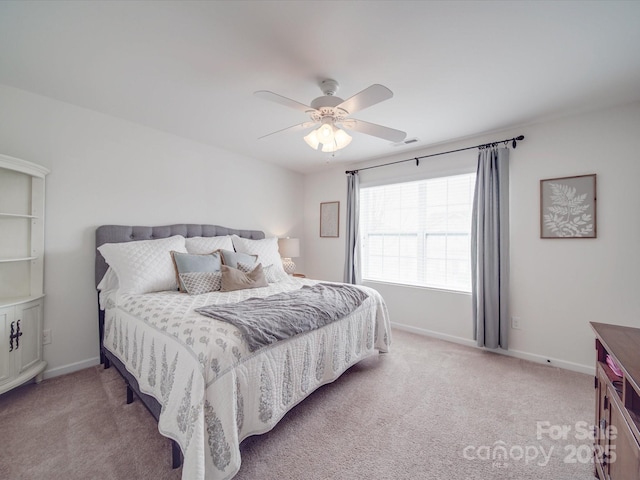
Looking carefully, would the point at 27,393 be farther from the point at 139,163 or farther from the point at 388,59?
the point at 388,59

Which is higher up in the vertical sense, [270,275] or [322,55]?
[322,55]

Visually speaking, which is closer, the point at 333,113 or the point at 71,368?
the point at 333,113

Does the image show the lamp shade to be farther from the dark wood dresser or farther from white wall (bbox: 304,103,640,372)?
the dark wood dresser

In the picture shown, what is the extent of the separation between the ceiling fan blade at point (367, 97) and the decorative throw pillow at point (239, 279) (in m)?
1.71

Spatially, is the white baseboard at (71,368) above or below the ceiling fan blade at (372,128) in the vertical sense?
below

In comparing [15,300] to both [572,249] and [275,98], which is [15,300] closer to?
[275,98]

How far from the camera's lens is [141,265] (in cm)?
230

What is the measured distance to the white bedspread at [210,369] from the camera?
1.21 metres

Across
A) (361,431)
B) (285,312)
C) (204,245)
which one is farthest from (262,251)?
(361,431)

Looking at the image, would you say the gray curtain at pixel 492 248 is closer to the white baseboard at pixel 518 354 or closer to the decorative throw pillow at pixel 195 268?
the white baseboard at pixel 518 354

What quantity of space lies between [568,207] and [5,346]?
4.80 m

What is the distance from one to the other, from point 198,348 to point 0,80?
2669 mm

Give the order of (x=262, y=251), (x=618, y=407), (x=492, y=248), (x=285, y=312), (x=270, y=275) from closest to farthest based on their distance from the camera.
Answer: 1. (x=618, y=407)
2. (x=285, y=312)
3. (x=492, y=248)
4. (x=270, y=275)
5. (x=262, y=251)

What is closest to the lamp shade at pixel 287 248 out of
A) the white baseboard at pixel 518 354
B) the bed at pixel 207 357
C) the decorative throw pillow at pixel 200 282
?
the bed at pixel 207 357
